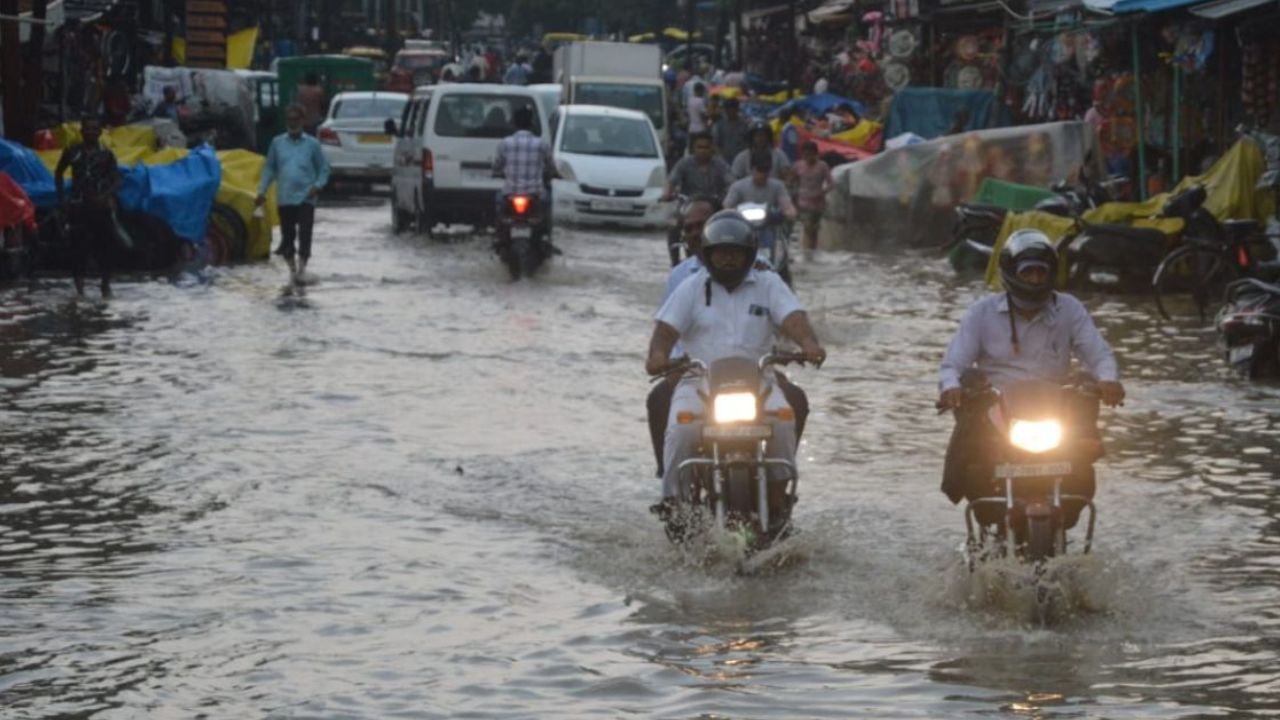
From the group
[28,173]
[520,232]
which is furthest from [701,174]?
[28,173]

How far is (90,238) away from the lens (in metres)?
21.2

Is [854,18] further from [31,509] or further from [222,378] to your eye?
[31,509]

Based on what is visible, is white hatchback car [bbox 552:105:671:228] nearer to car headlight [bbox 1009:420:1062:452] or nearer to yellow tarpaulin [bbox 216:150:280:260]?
yellow tarpaulin [bbox 216:150:280:260]

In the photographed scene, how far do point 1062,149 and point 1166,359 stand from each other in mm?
11438

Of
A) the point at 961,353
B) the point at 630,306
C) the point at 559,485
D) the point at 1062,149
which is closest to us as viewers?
the point at 961,353

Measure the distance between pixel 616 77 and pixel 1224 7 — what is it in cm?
2193

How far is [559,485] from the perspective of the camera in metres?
11.5

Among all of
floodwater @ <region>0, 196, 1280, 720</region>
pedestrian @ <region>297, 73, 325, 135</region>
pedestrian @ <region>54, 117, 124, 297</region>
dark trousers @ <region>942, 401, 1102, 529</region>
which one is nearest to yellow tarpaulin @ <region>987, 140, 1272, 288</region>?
floodwater @ <region>0, 196, 1280, 720</region>

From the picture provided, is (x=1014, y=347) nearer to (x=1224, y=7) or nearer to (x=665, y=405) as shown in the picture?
(x=665, y=405)

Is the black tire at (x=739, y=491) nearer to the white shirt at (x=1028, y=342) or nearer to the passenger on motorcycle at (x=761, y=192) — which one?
the white shirt at (x=1028, y=342)

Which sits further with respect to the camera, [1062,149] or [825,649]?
[1062,149]

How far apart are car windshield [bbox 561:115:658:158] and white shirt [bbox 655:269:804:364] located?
23.2 m

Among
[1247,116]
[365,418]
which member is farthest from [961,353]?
[1247,116]

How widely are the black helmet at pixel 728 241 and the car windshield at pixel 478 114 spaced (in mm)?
18845
